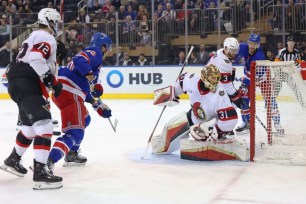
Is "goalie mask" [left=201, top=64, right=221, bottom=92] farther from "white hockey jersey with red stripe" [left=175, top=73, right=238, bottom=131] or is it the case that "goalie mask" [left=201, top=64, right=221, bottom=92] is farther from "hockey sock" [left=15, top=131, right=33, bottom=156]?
"hockey sock" [left=15, top=131, right=33, bottom=156]

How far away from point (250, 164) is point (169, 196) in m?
1.05

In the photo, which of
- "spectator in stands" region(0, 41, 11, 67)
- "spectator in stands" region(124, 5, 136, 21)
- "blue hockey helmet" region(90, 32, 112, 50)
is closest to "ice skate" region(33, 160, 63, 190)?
"blue hockey helmet" region(90, 32, 112, 50)

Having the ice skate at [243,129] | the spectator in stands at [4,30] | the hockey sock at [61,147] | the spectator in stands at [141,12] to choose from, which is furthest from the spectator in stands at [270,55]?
the hockey sock at [61,147]

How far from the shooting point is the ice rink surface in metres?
3.12

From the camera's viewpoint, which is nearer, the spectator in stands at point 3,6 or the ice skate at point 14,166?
the ice skate at point 14,166

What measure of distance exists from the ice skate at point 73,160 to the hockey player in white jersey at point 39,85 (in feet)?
2.22

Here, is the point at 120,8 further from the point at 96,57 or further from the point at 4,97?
the point at 96,57

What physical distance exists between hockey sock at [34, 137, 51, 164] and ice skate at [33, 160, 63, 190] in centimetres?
4

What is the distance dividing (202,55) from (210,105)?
581 cm

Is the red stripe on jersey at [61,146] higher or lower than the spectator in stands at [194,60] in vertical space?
lower

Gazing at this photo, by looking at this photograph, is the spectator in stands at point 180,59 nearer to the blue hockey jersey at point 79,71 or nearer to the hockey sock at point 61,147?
the blue hockey jersey at point 79,71

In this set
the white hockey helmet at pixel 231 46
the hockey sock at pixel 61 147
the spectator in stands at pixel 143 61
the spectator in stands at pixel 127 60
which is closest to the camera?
the hockey sock at pixel 61 147

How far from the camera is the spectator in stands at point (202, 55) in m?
9.80

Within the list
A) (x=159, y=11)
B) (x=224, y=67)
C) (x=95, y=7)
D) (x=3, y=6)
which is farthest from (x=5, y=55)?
(x=224, y=67)
